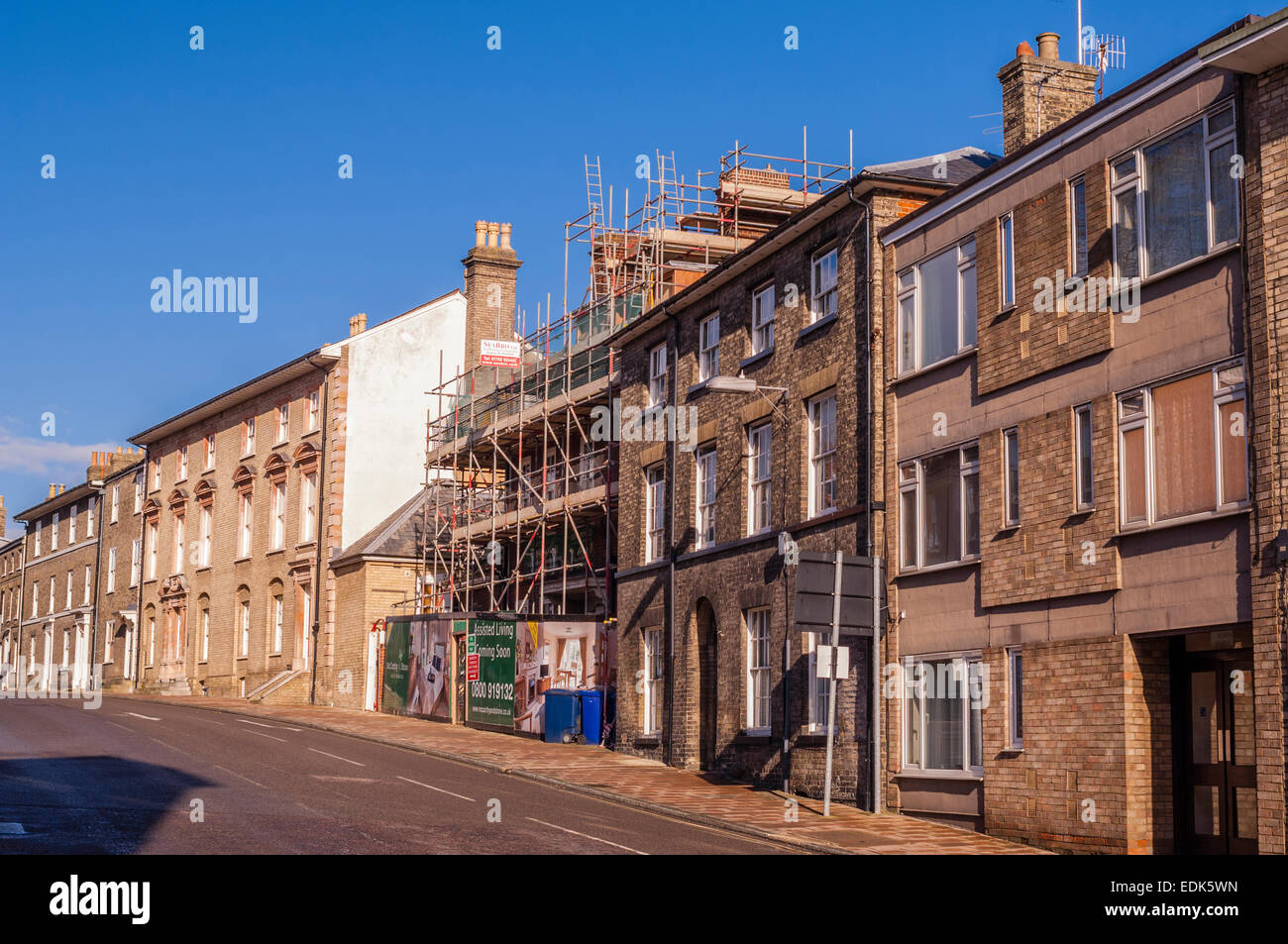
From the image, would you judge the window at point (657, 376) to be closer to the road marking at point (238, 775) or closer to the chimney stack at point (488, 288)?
the road marking at point (238, 775)

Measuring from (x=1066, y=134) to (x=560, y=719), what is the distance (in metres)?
18.6

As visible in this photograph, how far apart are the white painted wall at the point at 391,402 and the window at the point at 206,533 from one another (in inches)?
433

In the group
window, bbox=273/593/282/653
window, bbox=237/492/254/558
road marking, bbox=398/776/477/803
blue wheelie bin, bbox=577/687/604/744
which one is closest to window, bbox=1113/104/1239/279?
road marking, bbox=398/776/477/803

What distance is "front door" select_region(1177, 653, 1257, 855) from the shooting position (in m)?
16.7

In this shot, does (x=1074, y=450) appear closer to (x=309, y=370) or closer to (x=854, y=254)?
(x=854, y=254)

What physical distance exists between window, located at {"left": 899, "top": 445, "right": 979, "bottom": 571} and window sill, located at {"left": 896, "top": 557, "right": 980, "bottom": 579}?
0.07 m

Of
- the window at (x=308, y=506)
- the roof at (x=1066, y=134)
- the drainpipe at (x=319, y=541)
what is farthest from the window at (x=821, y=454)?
the window at (x=308, y=506)

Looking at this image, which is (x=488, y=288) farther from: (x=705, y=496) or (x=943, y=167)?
(x=943, y=167)

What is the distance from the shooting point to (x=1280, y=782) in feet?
50.4

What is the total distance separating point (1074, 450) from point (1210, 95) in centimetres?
448

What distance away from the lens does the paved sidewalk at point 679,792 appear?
19.0 metres

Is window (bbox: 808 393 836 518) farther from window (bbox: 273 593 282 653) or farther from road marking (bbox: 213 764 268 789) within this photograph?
window (bbox: 273 593 282 653)

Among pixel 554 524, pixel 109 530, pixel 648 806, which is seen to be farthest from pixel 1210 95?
pixel 109 530

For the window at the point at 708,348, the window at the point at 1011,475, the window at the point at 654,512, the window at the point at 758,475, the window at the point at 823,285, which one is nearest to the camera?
the window at the point at 1011,475
